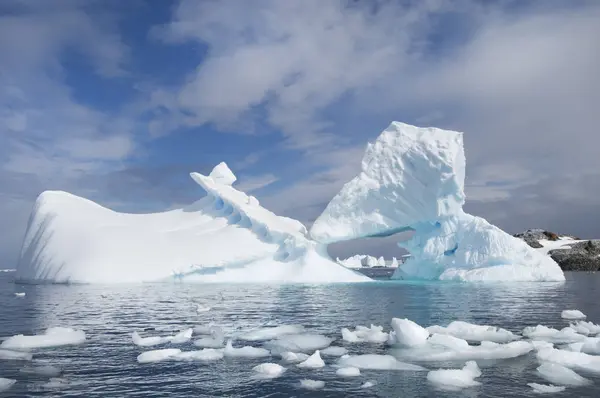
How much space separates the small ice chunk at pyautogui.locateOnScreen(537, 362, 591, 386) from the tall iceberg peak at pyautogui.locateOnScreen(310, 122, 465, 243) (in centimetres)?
2698

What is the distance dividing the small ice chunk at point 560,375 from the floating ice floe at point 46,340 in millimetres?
11264

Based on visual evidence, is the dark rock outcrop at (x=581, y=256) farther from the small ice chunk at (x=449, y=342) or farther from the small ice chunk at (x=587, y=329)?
the small ice chunk at (x=449, y=342)

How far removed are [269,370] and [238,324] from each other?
6568 millimetres

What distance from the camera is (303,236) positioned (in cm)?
3675

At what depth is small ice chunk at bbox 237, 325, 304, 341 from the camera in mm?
13430

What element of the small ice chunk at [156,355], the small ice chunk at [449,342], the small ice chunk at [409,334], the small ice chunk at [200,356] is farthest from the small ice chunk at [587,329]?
the small ice chunk at [156,355]

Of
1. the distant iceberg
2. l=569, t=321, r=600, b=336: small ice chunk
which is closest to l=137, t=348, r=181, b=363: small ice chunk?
l=569, t=321, r=600, b=336: small ice chunk

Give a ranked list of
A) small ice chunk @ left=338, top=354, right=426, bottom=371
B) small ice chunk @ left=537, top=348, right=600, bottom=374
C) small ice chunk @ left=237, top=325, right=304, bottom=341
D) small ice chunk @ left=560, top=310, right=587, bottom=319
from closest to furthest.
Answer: small ice chunk @ left=537, top=348, right=600, bottom=374 < small ice chunk @ left=338, top=354, right=426, bottom=371 < small ice chunk @ left=237, top=325, right=304, bottom=341 < small ice chunk @ left=560, top=310, right=587, bottom=319

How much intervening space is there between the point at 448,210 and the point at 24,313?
94.9 ft

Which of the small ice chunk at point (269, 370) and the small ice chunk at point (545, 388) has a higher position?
the small ice chunk at point (269, 370)

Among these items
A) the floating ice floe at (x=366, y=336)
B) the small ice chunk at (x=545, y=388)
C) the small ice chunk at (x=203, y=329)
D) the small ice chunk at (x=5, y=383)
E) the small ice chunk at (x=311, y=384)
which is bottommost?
the small ice chunk at (x=545, y=388)

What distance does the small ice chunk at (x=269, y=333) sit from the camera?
1343 centimetres

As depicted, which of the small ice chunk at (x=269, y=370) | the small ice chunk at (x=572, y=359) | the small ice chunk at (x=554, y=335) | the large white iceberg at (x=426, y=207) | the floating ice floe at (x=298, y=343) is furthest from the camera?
the large white iceberg at (x=426, y=207)

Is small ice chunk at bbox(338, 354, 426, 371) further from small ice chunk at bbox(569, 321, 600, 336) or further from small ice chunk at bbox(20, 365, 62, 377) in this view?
small ice chunk at bbox(569, 321, 600, 336)
